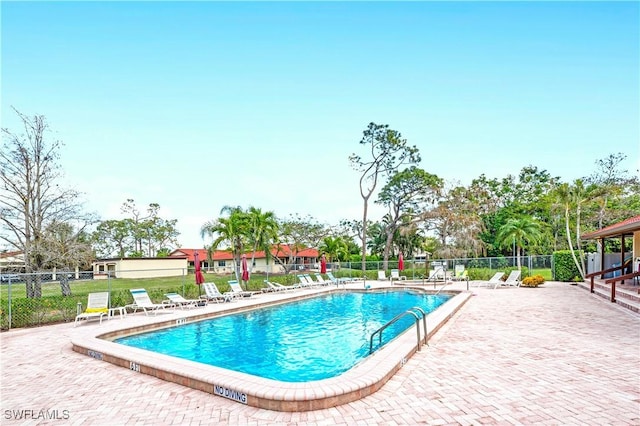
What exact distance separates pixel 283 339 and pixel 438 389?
5.68m

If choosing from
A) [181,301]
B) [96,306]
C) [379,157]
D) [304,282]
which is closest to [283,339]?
[181,301]

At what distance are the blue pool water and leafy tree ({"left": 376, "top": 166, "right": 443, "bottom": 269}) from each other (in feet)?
67.3

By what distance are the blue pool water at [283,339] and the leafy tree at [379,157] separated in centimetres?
2074

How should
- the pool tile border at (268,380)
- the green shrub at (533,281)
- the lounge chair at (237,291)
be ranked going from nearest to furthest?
the pool tile border at (268,380) → the lounge chair at (237,291) → the green shrub at (533,281)

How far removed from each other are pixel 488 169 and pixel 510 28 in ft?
89.4

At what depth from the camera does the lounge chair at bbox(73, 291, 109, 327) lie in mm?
10766

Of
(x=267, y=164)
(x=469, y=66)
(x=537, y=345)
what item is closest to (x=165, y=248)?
(x=267, y=164)

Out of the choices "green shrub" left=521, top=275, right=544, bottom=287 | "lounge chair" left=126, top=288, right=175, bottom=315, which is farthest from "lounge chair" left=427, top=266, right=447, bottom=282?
"lounge chair" left=126, top=288, right=175, bottom=315

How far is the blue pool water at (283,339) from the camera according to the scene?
7727mm

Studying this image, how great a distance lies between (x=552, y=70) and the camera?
14930mm

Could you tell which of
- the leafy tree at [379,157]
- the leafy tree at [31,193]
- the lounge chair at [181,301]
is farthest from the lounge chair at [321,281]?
the leafy tree at [31,193]

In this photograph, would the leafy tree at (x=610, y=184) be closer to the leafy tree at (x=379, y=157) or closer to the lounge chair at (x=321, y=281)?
the leafy tree at (x=379, y=157)

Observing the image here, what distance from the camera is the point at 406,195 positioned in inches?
1379

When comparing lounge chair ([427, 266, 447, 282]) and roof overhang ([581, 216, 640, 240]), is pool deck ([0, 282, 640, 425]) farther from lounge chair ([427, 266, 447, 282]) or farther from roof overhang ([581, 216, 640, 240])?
lounge chair ([427, 266, 447, 282])
